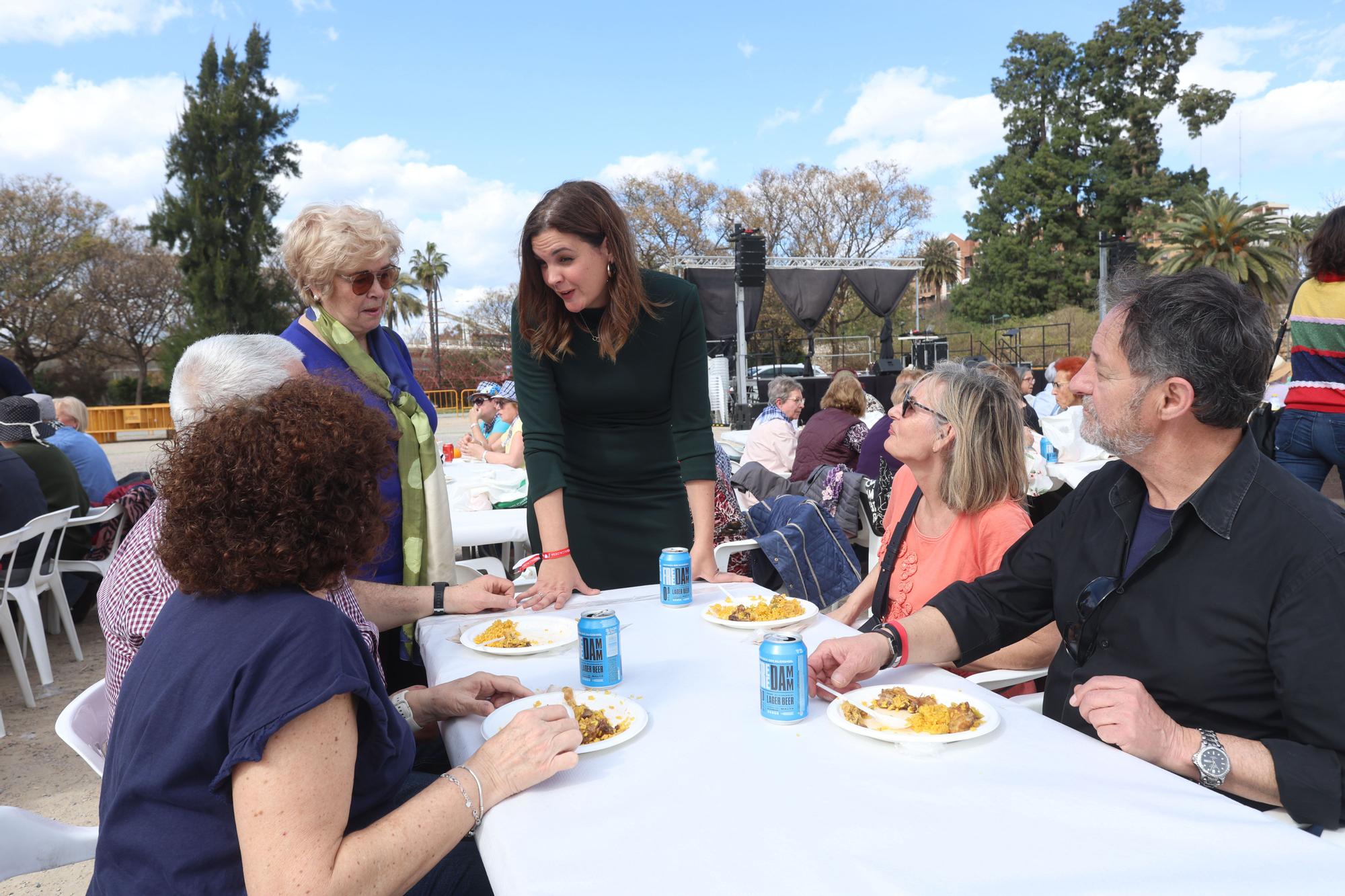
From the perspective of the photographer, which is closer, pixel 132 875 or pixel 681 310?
pixel 132 875

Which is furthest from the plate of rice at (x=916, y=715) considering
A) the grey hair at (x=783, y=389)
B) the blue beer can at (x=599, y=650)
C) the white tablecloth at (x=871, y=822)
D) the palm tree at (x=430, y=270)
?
the palm tree at (x=430, y=270)

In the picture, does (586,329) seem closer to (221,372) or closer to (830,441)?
(221,372)

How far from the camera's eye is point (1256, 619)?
4.42 feet

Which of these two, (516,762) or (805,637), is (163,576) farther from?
(805,637)

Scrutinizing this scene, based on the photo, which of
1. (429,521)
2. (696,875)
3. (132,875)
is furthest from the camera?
(429,521)

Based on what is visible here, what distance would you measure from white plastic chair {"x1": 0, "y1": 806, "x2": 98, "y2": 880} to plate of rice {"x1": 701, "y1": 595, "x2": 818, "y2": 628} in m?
1.26

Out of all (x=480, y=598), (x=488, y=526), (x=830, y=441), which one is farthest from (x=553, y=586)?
(x=830, y=441)

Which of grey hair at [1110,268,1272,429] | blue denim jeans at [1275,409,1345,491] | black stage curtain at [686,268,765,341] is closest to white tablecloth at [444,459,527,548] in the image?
grey hair at [1110,268,1272,429]

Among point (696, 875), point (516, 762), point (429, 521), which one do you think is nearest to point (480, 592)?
point (429, 521)

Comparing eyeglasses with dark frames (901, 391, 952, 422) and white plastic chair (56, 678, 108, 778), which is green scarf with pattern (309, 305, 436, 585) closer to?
white plastic chair (56, 678, 108, 778)

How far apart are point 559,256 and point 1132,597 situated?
1.57 m

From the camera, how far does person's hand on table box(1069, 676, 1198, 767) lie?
1.28 meters

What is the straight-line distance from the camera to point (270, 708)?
98 cm

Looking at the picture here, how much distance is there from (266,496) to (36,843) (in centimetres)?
90
